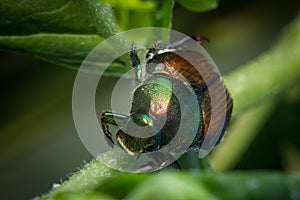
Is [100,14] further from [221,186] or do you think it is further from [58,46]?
[221,186]

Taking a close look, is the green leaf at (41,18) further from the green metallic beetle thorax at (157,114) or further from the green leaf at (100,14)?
the green metallic beetle thorax at (157,114)

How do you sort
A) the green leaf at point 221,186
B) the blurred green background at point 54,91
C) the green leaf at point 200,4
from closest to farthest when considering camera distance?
the green leaf at point 221,186, the green leaf at point 200,4, the blurred green background at point 54,91

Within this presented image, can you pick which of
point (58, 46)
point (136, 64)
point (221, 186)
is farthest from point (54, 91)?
point (221, 186)

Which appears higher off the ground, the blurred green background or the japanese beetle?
the blurred green background

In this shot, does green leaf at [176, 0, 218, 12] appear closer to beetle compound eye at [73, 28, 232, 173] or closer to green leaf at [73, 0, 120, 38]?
beetle compound eye at [73, 28, 232, 173]

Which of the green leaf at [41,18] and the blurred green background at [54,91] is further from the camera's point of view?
the blurred green background at [54,91]

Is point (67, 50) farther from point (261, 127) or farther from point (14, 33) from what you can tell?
point (261, 127)

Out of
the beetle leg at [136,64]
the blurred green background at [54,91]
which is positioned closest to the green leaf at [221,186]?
the beetle leg at [136,64]

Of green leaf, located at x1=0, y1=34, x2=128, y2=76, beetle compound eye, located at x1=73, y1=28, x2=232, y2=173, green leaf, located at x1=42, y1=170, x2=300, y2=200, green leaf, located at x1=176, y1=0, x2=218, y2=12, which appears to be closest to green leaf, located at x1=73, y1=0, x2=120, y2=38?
beetle compound eye, located at x1=73, y1=28, x2=232, y2=173

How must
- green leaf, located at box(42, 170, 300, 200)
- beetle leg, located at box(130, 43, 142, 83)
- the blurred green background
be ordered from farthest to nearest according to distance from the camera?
the blurred green background
beetle leg, located at box(130, 43, 142, 83)
green leaf, located at box(42, 170, 300, 200)
